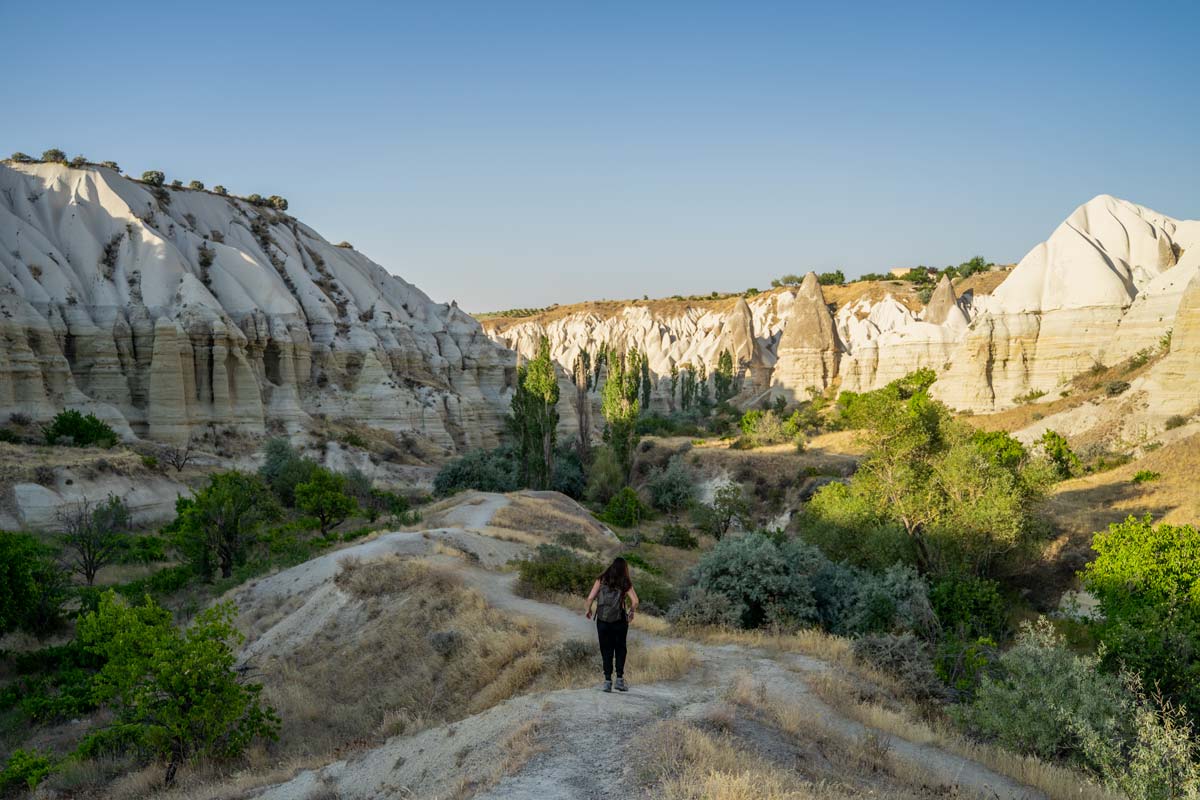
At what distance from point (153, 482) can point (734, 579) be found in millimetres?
27282

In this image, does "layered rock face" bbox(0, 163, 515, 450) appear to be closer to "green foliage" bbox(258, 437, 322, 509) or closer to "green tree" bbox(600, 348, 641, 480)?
"green foliage" bbox(258, 437, 322, 509)

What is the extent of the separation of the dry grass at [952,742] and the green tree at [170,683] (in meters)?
7.71

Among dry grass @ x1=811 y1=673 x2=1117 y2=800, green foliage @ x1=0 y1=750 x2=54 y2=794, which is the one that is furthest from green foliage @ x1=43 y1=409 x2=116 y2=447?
dry grass @ x1=811 y1=673 x2=1117 y2=800

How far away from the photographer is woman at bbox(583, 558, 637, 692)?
768 cm

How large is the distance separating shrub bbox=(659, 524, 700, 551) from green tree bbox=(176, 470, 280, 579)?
15090 millimetres

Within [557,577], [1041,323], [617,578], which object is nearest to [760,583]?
[557,577]

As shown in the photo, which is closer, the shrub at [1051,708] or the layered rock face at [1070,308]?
the shrub at [1051,708]

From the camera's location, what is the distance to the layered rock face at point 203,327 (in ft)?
122

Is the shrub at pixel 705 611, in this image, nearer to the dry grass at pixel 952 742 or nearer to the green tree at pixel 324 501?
the dry grass at pixel 952 742

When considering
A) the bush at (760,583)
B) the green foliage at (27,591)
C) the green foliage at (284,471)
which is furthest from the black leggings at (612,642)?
the green foliage at (284,471)

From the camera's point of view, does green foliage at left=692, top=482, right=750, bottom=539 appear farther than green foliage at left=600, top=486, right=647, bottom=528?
No

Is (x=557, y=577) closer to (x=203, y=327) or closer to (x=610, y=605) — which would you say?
(x=610, y=605)

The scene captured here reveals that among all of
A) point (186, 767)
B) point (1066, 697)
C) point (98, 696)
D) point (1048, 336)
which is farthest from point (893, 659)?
point (1048, 336)

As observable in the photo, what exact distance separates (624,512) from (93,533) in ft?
66.5
